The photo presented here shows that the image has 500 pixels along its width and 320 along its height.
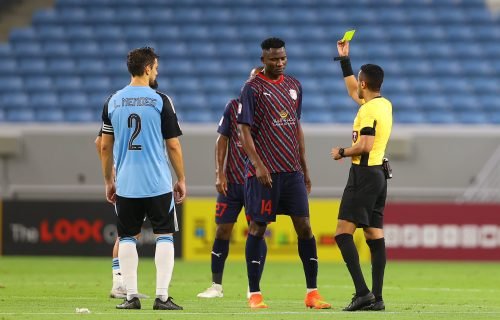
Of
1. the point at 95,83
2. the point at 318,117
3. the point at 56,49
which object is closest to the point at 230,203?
the point at 318,117

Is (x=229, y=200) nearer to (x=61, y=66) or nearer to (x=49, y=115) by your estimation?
(x=49, y=115)

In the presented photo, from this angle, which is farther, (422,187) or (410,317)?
(422,187)

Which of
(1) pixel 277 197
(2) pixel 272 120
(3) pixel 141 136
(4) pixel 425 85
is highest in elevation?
(4) pixel 425 85

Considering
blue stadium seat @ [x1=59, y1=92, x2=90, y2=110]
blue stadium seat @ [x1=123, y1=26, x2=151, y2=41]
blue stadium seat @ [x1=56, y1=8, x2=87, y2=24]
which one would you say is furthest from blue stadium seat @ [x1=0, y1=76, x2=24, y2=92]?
blue stadium seat @ [x1=123, y1=26, x2=151, y2=41]

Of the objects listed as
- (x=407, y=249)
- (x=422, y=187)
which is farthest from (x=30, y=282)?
(x=422, y=187)

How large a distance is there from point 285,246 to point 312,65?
251 inches

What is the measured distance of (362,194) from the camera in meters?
9.31

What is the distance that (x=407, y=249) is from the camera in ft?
61.8

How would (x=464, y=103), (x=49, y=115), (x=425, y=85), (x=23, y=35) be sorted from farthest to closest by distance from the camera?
(x=23, y=35)
(x=425, y=85)
(x=464, y=103)
(x=49, y=115)

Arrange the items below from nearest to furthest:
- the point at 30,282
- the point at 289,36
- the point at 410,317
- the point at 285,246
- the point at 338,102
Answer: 1. the point at 410,317
2. the point at 30,282
3. the point at 285,246
4. the point at 338,102
5. the point at 289,36

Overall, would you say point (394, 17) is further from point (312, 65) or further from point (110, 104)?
point (110, 104)

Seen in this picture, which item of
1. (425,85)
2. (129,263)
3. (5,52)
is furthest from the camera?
(5,52)

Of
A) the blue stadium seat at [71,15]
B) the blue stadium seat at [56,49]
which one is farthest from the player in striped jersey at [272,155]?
the blue stadium seat at [71,15]

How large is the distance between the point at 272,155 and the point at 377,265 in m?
1.22
